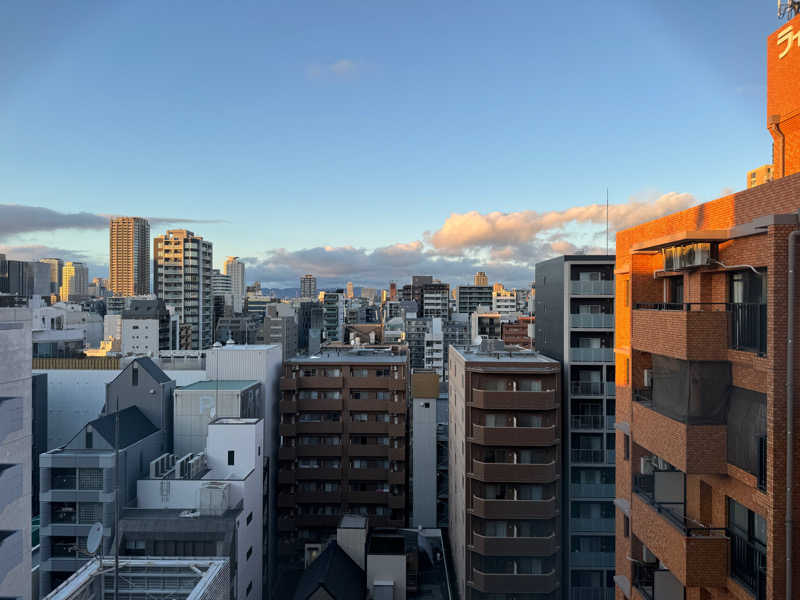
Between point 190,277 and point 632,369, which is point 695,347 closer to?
point 632,369

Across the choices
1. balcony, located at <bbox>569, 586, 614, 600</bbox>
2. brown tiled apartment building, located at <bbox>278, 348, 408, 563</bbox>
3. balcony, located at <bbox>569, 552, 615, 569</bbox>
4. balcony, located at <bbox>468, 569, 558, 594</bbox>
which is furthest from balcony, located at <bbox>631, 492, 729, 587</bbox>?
brown tiled apartment building, located at <bbox>278, 348, 408, 563</bbox>

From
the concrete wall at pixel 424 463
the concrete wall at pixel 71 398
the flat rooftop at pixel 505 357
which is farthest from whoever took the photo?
the concrete wall at pixel 71 398

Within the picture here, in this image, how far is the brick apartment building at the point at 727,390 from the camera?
6.84 m

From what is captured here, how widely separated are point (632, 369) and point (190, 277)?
9381cm

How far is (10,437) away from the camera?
11.1m

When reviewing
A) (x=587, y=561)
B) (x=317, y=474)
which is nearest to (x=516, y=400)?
(x=587, y=561)

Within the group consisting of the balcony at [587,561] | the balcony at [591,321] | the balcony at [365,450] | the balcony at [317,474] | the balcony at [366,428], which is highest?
the balcony at [591,321]

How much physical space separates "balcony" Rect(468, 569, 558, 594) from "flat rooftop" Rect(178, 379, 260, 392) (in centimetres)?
1528

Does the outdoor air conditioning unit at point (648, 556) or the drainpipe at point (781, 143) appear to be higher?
the drainpipe at point (781, 143)

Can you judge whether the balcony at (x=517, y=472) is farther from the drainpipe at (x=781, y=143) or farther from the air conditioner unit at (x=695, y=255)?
the drainpipe at (x=781, y=143)

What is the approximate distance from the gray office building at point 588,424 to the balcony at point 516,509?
184 cm

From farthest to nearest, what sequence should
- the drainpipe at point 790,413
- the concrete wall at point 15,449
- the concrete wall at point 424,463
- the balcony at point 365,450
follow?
the concrete wall at point 424,463 < the balcony at point 365,450 < the concrete wall at point 15,449 < the drainpipe at point 790,413

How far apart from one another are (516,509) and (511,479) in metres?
1.30

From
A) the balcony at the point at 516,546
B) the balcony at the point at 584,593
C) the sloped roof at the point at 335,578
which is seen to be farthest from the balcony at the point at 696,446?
the balcony at the point at 584,593
